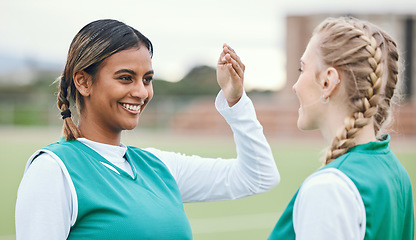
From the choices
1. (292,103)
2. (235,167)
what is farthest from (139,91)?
(292,103)

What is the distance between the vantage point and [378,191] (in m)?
1.72

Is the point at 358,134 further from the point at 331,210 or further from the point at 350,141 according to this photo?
the point at 331,210

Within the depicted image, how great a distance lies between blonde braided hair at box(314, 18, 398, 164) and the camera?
1830mm

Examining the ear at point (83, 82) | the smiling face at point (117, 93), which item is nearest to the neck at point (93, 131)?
the smiling face at point (117, 93)

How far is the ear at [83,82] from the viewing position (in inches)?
85.6

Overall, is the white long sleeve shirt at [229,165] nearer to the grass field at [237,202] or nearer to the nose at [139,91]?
the nose at [139,91]

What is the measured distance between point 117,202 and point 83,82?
497mm

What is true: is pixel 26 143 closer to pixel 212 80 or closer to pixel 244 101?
pixel 244 101

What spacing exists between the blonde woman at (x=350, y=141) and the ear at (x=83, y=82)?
78cm

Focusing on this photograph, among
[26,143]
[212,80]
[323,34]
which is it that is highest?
[323,34]

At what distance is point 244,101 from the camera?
2455 mm

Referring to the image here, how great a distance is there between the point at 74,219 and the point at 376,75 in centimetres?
111

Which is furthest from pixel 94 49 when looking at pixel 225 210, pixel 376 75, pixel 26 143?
pixel 26 143

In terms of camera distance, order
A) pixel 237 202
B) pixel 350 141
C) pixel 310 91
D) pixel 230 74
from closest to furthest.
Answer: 1. pixel 350 141
2. pixel 310 91
3. pixel 230 74
4. pixel 237 202
